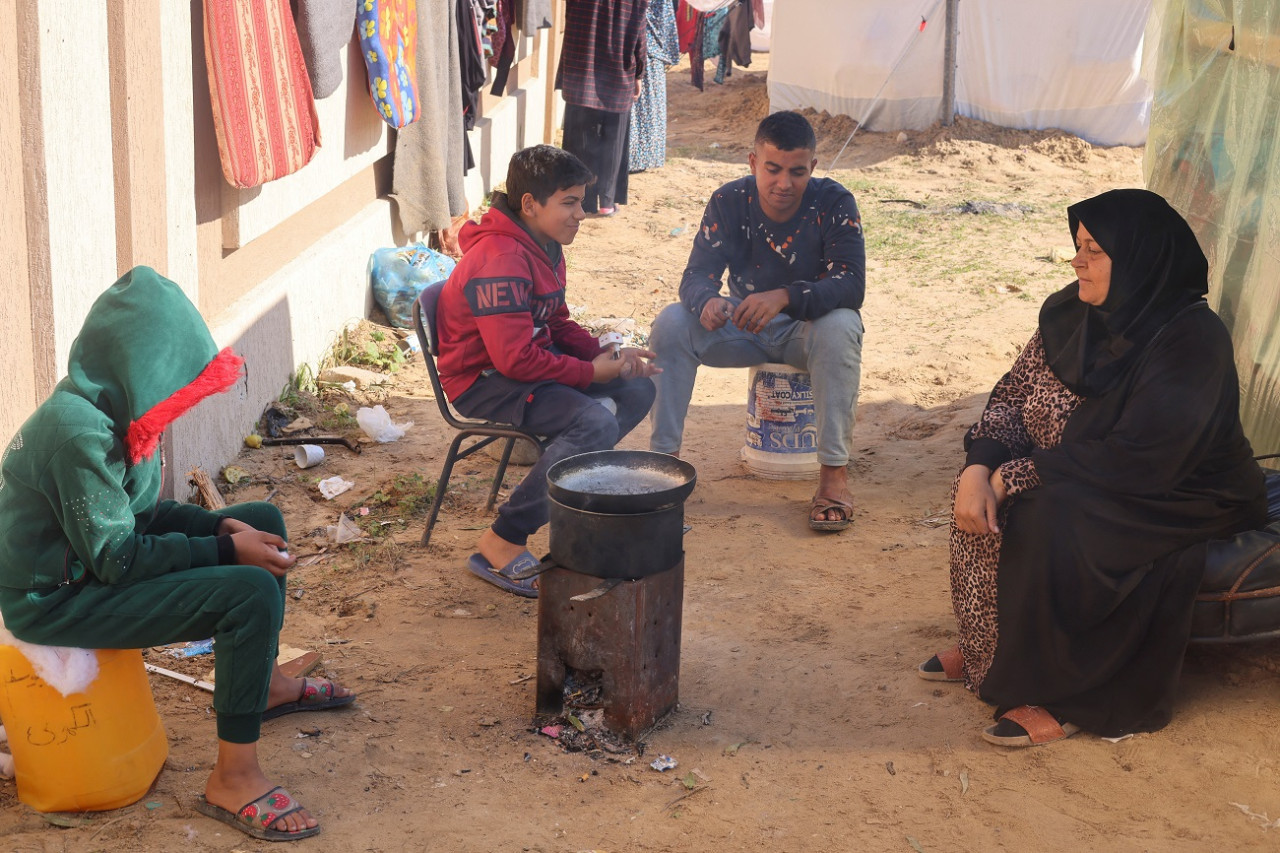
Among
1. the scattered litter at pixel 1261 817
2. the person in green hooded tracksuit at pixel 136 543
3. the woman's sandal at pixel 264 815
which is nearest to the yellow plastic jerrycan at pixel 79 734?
the person in green hooded tracksuit at pixel 136 543

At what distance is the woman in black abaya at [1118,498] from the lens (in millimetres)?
3154

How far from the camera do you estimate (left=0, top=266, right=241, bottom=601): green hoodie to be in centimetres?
251

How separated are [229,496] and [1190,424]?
355cm

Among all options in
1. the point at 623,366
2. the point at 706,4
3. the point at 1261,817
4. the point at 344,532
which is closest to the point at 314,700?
the point at 344,532

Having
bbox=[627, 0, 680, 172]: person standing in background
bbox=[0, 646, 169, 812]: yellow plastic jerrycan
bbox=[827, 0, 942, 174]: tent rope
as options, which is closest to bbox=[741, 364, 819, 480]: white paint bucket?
bbox=[0, 646, 169, 812]: yellow plastic jerrycan

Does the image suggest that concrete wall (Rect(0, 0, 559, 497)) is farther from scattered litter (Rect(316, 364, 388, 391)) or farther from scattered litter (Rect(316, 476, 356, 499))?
scattered litter (Rect(316, 476, 356, 499))

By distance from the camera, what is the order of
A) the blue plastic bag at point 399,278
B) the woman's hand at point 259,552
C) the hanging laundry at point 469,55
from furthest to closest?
the hanging laundry at point 469,55 → the blue plastic bag at point 399,278 → the woman's hand at point 259,552

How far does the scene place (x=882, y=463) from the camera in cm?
560

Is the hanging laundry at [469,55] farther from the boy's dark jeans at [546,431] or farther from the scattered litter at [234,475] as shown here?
the boy's dark jeans at [546,431]

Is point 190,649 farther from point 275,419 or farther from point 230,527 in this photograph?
point 275,419

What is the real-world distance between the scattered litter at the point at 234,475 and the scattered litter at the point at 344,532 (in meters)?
0.51

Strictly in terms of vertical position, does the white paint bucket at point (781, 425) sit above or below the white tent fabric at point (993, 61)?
below

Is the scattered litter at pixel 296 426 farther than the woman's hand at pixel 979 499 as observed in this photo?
Yes

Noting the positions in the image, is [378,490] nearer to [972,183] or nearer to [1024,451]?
[1024,451]
